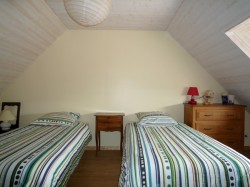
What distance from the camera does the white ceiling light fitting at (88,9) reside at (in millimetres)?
1254

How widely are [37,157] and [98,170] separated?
4.09 ft

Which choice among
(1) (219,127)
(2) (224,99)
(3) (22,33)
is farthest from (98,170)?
(2) (224,99)

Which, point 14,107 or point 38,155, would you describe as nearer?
point 38,155

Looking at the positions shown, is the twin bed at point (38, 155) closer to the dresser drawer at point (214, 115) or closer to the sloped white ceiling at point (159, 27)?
the sloped white ceiling at point (159, 27)

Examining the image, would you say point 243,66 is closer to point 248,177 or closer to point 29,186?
point 248,177

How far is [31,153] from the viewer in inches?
61.0

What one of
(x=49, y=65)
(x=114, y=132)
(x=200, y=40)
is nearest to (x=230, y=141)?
(x=200, y=40)

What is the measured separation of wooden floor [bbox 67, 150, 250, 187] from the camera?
7.15 ft

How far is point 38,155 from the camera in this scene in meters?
1.50

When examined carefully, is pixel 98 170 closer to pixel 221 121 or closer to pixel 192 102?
pixel 192 102

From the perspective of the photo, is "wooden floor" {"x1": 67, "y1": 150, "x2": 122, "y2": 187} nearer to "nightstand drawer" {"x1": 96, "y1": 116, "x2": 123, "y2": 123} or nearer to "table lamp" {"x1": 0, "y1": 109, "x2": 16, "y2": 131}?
"nightstand drawer" {"x1": 96, "y1": 116, "x2": 123, "y2": 123}

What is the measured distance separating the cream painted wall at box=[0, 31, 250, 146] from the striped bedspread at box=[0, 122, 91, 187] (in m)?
1.07

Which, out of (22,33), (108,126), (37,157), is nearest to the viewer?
Result: (37,157)

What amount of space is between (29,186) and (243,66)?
276 cm
